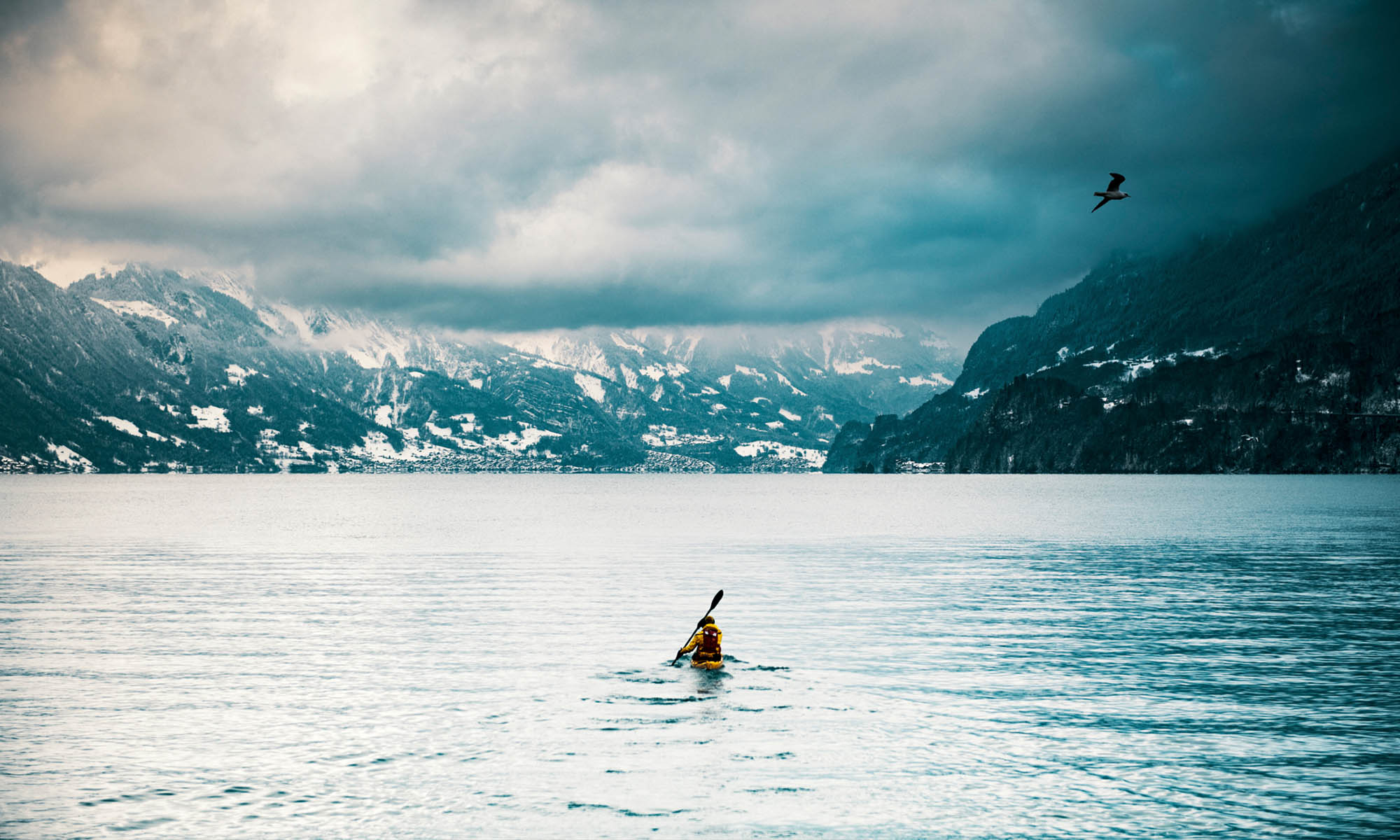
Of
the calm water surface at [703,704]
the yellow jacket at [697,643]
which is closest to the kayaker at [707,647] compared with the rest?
the yellow jacket at [697,643]

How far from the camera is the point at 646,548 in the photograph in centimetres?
11044

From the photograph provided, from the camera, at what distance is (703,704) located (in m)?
36.2

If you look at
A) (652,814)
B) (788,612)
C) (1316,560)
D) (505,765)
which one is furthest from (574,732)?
(1316,560)

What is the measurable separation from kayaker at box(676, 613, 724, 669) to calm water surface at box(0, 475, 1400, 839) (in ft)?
3.30

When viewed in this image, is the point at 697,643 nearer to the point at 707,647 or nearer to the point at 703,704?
the point at 707,647

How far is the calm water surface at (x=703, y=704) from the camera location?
81.9ft

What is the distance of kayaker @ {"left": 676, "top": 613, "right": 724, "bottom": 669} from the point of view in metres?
41.7

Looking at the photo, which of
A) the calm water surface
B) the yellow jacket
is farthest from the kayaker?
the calm water surface

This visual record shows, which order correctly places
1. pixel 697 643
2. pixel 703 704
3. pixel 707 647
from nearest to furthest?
1. pixel 703 704
2. pixel 707 647
3. pixel 697 643

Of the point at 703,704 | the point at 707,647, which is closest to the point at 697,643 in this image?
the point at 707,647

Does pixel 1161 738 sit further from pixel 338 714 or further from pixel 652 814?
pixel 338 714

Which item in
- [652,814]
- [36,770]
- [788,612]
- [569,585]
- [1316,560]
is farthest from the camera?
[1316,560]

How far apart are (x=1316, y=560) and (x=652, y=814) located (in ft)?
257

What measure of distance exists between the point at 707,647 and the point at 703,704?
547 cm
